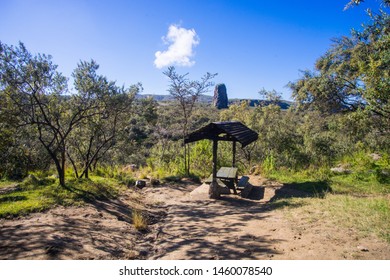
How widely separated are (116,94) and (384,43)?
27.4ft

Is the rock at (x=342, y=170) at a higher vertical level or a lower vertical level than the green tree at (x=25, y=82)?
lower

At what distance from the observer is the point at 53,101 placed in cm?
842

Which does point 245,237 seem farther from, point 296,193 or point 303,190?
point 303,190

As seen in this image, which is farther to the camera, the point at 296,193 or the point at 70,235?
the point at 296,193

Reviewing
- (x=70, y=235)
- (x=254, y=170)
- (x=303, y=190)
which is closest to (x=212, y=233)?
(x=70, y=235)

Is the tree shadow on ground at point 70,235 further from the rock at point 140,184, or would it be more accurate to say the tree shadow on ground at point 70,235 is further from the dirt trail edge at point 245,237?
the rock at point 140,184

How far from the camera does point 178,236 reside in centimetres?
534

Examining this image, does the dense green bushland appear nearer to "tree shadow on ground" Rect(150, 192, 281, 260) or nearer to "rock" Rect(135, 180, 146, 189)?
"rock" Rect(135, 180, 146, 189)

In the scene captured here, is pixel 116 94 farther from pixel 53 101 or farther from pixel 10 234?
pixel 10 234

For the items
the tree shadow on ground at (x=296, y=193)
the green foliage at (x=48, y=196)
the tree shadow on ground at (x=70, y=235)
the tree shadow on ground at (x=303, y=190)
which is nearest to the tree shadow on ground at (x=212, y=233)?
the tree shadow on ground at (x=296, y=193)

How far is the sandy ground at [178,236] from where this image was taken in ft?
12.7

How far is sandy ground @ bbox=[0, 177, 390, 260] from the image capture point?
3.88 m

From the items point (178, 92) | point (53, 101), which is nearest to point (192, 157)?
point (178, 92)

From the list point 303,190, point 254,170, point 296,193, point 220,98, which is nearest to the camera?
point 296,193
